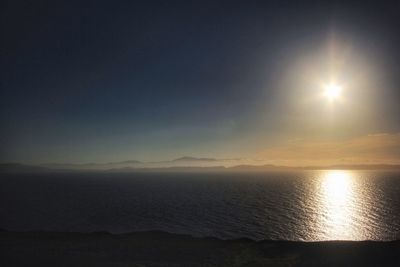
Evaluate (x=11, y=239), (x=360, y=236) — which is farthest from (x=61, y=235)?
(x=360, y=236)

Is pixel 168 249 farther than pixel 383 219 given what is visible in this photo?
No

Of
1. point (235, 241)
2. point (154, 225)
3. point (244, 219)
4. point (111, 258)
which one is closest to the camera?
point (111, 258)

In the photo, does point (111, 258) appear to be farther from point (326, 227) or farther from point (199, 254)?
point (326, 227)

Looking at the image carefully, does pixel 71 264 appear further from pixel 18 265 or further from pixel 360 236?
pixel 360 236

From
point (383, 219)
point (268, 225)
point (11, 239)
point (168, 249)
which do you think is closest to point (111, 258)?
point (168, 249)

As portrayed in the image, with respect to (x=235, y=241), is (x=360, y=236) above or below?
below

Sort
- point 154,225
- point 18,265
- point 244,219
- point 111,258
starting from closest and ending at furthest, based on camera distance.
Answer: point 18,265 → point 111,258 → point 154,225 → point 244,219
